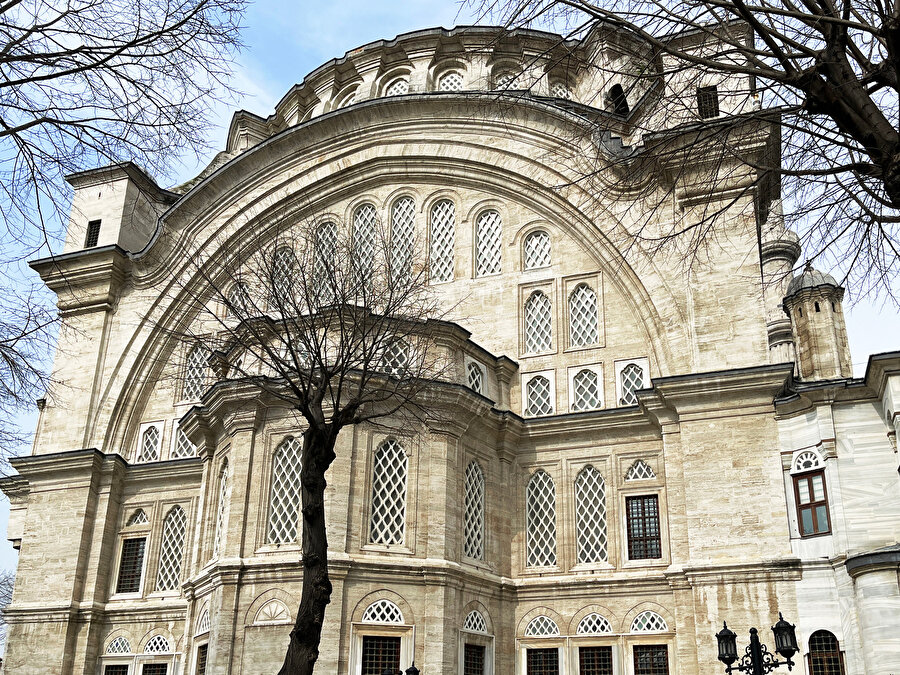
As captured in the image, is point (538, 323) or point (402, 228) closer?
point (538, 323)

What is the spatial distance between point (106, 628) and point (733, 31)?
71.7ft

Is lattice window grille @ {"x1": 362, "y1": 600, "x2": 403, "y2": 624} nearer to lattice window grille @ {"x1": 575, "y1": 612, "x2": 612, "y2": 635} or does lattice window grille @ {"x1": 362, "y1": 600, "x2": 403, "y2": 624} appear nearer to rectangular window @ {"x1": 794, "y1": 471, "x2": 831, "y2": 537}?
lattice window grille @ {"x1": 575, "y1": 612, "x2": 612, "y2": 635}

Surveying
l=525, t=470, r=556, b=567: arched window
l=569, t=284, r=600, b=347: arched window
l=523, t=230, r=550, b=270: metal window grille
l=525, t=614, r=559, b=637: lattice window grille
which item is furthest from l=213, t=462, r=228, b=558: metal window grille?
l=523, t=230, r=550, b=270: metal window grille

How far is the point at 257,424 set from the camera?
18.8 meters

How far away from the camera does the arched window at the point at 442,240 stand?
2364 cm

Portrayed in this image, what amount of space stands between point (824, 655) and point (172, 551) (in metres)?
15.7

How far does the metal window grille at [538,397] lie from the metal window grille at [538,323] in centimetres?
83

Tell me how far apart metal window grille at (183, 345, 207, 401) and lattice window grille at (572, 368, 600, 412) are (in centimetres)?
1035

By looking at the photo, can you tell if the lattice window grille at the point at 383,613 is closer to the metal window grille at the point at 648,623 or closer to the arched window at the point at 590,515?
the arched window at the point at 590,515

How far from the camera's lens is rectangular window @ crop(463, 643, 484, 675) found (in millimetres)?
18203

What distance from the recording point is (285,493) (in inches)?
722

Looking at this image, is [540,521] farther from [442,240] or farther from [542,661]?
[442,240]

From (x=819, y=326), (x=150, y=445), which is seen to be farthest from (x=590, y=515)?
(x=150, y=445)

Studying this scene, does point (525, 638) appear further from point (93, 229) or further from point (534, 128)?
point (93, 229)
